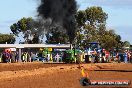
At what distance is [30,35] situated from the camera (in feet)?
384

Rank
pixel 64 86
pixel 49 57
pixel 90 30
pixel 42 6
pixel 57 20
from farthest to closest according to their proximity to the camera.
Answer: pixel 90 30
pixel 49 57
pixel 57 20
pixel 42 6
pixel 64 86

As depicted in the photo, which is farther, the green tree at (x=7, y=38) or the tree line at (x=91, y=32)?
the green tree at (x=7, y=38)

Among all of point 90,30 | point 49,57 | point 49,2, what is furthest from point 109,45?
point 49,2

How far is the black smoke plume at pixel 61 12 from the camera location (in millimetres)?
46666

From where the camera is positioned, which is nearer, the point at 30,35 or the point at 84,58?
the point at 84,58

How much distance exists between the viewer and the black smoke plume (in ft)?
153

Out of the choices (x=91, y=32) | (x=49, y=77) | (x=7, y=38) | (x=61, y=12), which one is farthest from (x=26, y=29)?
(x=49, y=77)

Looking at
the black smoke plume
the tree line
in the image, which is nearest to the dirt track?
the black smoke plume

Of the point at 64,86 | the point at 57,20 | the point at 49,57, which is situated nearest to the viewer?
the point at 64,86

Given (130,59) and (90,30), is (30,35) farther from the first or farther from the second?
(130,59)

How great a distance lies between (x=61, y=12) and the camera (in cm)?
4897

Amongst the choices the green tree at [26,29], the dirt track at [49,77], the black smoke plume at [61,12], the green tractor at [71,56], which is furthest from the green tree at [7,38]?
the dirt track at [49,77]

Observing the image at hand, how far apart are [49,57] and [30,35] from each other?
5781 cm

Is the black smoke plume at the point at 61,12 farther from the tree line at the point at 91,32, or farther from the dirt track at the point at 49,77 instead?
the tree line at the point at 91,32
